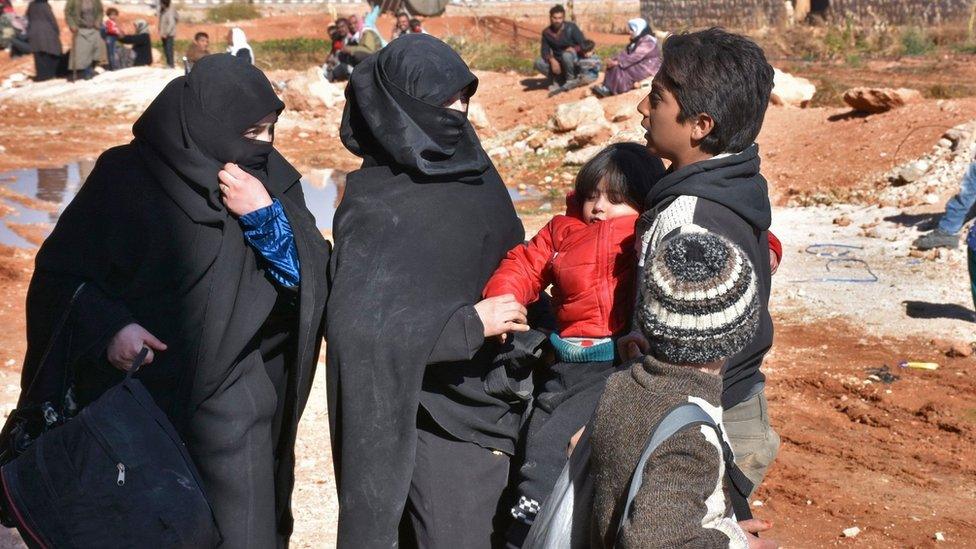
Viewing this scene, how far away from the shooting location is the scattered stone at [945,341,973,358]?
7.17m

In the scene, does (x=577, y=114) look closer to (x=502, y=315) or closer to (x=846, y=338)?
(x=846, y=338)

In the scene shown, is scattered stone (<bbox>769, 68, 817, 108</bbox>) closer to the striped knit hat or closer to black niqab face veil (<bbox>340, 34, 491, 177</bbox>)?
black niqab face veil (<bbox>340, 34, 491, 177</bbox>)

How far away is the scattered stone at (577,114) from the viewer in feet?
48.4

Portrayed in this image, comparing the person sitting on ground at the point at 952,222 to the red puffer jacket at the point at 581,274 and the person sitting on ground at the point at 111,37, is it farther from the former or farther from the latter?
the person sitting on ground at the point at 111,37

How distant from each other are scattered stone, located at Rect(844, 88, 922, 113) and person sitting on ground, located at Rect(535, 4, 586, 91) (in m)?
5.56

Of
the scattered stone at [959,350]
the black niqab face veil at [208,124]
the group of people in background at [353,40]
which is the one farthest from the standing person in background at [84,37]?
the black niqab face veil at [208,124]

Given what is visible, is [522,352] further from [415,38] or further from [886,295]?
[886,295]

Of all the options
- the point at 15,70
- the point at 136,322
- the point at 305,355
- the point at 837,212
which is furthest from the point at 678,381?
the point at 15,70

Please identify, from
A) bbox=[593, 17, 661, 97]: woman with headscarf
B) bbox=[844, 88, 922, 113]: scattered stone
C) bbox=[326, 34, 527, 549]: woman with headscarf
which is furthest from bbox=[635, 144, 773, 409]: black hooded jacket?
bbox=[593, 17, 661, 97]: woman with headscarf

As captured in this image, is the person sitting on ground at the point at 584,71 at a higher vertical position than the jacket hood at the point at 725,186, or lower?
lower

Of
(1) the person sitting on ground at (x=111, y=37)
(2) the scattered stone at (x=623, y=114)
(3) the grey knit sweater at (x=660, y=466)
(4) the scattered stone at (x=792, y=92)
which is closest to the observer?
(3) the grey knit sweater at (x=660, y=466)

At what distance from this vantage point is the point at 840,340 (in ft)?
24.9

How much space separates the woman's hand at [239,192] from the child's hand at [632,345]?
1.01m

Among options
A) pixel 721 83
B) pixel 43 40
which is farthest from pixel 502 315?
pixel 43 40
